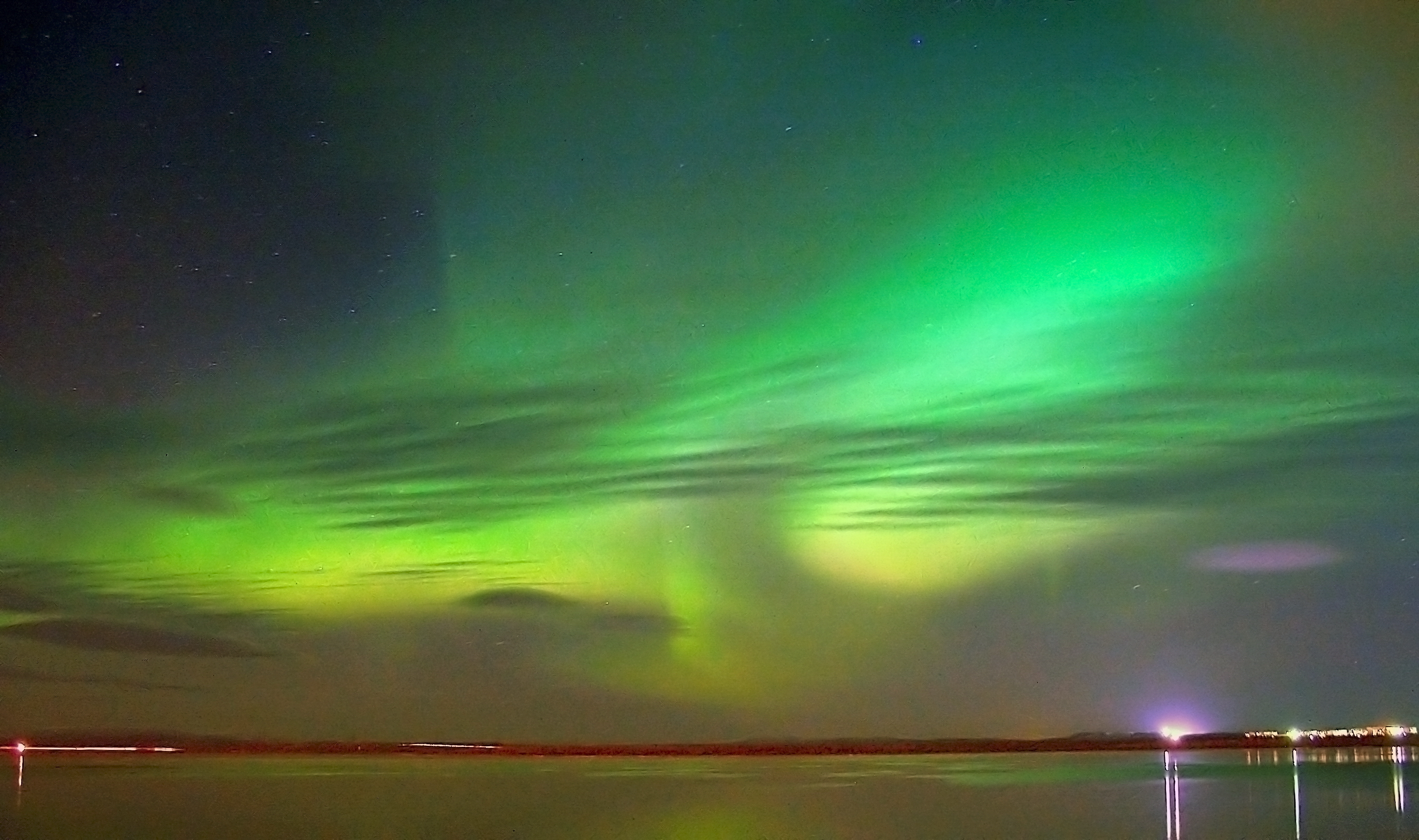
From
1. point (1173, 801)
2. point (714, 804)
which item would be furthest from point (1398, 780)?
point (714, 804)

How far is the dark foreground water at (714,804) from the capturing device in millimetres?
15164

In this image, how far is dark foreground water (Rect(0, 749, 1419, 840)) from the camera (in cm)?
1516

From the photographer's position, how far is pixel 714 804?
1967cm

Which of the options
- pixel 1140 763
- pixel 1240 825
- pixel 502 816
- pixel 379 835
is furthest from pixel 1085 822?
pixel 1140 763

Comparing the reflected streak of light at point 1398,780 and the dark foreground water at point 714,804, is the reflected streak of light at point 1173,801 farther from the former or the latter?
the reflected streak of light at point 1398,780

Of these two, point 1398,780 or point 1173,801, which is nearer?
point 1173,801

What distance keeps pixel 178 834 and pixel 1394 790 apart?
22108 mm

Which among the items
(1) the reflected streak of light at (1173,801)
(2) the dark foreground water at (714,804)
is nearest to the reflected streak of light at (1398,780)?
(2) the dark foreground water at (714,804)

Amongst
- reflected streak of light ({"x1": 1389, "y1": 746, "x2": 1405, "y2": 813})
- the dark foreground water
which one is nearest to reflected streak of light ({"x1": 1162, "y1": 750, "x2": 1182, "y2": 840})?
the dark foreground water

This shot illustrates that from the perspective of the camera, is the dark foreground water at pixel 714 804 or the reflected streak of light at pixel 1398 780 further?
the reflected streak of light at pixel 1398 780

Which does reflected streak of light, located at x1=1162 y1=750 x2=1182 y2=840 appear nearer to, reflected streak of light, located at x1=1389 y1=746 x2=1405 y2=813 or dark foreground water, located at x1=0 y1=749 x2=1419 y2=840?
dark foreground water, located at x1=0 y1=749 x2=1419 y2=840

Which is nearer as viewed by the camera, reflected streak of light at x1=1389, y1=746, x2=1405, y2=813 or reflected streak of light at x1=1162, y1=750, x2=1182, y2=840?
reflected streak of light at x1=1162, y1=750, x2=1182, y2=840

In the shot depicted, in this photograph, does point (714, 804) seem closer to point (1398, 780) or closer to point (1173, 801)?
point (1173, 801)

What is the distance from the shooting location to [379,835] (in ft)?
48.2
